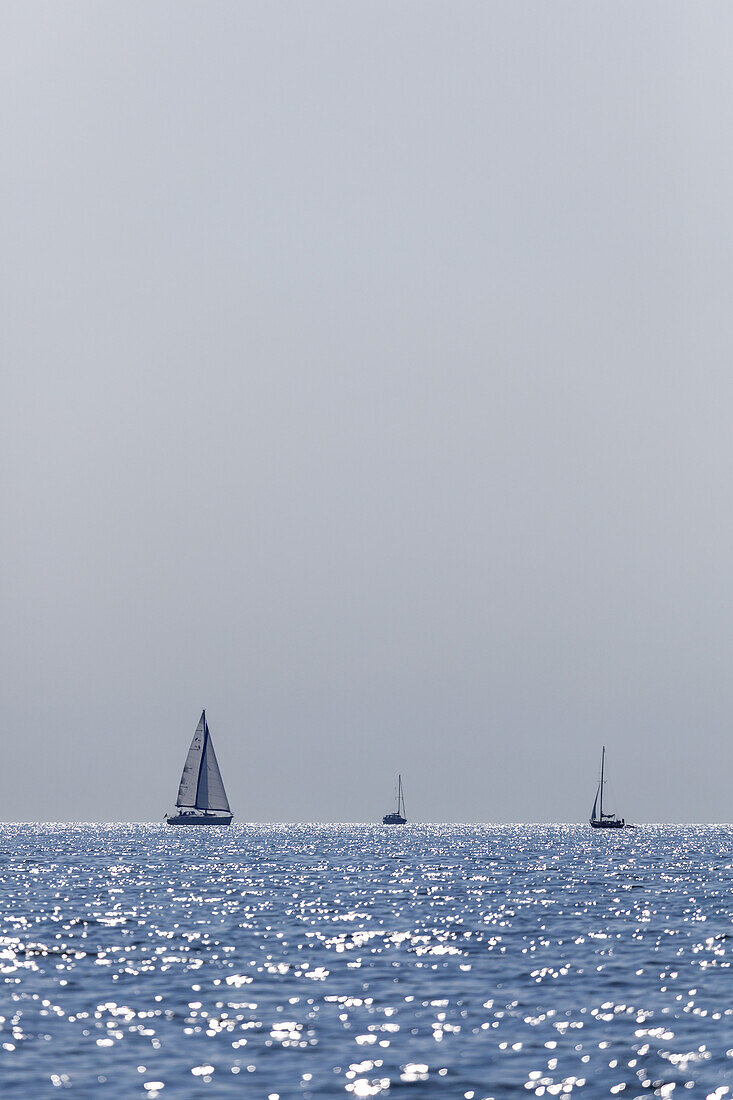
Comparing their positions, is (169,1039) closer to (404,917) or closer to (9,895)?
(404,917)

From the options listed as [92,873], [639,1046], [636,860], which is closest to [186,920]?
[639,1046]

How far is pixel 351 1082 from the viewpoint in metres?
29.3

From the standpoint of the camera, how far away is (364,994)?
41.2 meters

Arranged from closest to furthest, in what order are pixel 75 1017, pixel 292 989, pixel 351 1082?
pixel 351 1082 → pixel 75 1017 → pixel 292 989

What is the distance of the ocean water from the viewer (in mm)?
29891

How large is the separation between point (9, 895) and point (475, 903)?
27.8m

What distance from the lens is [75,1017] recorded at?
37312 mm

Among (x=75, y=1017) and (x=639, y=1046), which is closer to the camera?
(x=639, y=1046)

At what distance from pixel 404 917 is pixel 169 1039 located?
35639 mm

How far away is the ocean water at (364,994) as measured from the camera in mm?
29891

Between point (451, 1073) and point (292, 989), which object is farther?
point (292, 989)

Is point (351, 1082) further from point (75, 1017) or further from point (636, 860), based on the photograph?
point (636, 860)

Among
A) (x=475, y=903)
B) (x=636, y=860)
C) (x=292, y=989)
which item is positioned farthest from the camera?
(x=636, y=860)

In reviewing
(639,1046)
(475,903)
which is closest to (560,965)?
(639,1046)
